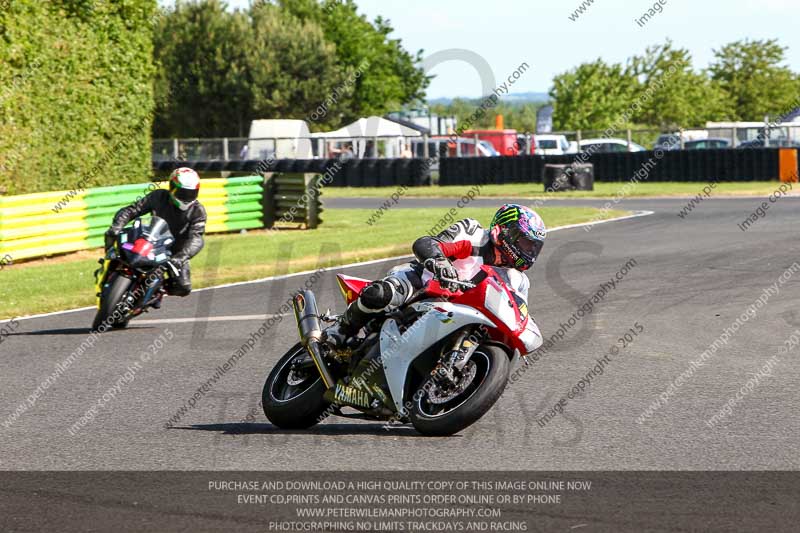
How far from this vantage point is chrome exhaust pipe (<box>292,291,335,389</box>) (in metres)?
7.21

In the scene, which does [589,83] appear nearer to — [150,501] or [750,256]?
[750,256]

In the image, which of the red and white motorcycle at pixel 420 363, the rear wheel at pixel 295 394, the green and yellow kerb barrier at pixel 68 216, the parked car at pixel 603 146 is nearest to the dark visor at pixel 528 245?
the red and white motorcycle at pixel 420 363

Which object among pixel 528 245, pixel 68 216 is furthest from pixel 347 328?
pixel 68 216

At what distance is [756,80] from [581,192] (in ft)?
162

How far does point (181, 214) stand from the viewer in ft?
41.2

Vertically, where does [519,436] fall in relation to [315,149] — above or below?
below

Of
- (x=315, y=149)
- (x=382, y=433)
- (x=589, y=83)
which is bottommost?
(x=382, y=433)

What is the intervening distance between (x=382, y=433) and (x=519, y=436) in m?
0.85

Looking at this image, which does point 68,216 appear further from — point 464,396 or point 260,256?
point 464,396

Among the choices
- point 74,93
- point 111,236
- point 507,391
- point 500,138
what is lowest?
point 507,391

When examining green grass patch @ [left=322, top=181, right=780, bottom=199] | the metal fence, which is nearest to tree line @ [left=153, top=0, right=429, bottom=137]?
the metal fence

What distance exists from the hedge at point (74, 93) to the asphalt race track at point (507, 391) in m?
8.62

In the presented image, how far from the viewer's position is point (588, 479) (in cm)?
604

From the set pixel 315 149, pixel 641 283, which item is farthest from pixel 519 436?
pixel 315 149
